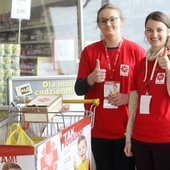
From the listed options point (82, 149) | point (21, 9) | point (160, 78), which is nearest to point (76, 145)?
point (82, 149)

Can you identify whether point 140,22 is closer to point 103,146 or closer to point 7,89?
point 7,89

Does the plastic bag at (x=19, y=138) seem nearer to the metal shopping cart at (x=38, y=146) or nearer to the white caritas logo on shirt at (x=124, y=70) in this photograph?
the metal shopping cart at (x=38, y=146)

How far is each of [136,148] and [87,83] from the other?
0.50m

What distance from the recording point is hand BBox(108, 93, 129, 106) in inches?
87.5

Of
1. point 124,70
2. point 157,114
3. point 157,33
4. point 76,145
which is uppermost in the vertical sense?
point 157,33

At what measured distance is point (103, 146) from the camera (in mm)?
2326

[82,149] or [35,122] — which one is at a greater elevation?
[35,122]

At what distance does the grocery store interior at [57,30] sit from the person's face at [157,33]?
183 cm

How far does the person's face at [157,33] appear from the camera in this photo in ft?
6.55

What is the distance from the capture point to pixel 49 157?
4.77 feet

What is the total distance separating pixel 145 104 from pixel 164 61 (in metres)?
0.28

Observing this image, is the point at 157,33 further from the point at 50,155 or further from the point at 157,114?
the point at 50,155

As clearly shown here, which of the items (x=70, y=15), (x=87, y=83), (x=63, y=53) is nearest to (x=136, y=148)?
(x=87, y=83)

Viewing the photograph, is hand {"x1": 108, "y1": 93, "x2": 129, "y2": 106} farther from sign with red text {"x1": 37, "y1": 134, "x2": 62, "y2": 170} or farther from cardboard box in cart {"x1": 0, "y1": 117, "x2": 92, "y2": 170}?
sign with red text {"x1": 37, "y1": 134, "x2": 62, "y2": 170}
